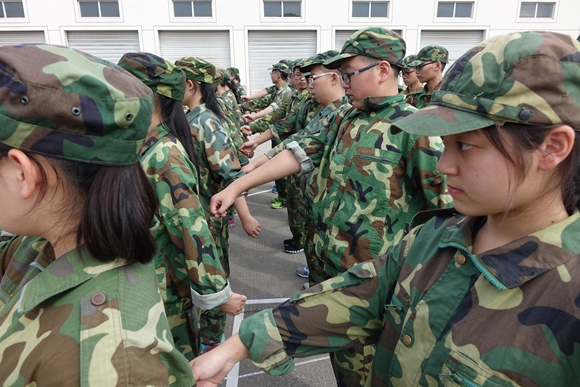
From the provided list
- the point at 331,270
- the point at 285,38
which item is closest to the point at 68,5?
the point at 285,38

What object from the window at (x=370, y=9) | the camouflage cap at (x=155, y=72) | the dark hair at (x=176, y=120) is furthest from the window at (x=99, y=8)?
the dark hair at (x=176, y=120)

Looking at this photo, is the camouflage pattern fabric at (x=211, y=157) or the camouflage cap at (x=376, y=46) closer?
the camouflage cap at (x=376, y=46)

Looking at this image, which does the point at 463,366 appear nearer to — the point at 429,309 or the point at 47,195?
the point at 429,309

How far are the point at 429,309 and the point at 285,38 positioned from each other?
57.7 ft

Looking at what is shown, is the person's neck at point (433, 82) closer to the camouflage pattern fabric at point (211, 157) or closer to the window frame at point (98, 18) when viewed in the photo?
the camouflage pattern fabric at point (211, 157)

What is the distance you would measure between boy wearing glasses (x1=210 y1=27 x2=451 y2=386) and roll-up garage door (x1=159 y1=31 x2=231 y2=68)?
1516 cm

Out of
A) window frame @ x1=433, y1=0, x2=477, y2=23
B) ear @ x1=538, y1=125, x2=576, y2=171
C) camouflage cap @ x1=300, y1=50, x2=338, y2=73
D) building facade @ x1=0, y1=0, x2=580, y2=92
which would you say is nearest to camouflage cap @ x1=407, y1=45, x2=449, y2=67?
camouflage cap @ x1=300, y1=50, x2=338, y2=73

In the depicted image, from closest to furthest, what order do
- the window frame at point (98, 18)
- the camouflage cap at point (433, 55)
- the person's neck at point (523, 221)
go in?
the person's neck at point (523, 221) < the camouflage cap at point (433, 55) < the window frame at point (98, 18)

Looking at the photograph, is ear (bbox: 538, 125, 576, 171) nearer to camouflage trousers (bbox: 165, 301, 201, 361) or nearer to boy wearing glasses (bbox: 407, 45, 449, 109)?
camouflage trousers (bbox: 165, 301, 201, 361)

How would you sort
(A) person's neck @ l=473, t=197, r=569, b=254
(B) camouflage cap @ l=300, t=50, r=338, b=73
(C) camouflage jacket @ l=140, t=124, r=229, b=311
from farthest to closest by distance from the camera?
(B) camouflage cap @ l=300, t=50, r=338, b=73
(C) camouflage jacket @ l=140, t=124, r=229, b=311
(A) person's neck @ l=473, t=197, r=569, b=254

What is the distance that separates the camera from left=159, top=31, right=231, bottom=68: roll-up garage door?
54.0 feet

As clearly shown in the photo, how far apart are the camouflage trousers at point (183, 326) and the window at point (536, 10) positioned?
20193 millimetres

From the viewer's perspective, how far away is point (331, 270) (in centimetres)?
238

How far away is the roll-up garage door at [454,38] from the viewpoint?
680 inches
